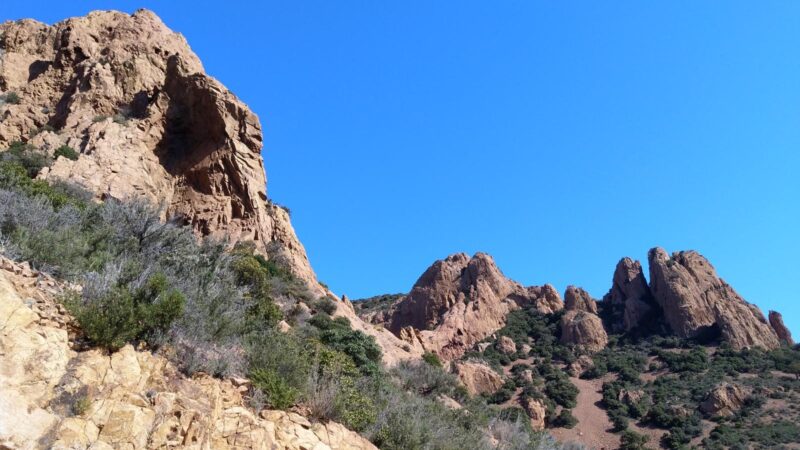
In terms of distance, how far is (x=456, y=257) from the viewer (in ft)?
234

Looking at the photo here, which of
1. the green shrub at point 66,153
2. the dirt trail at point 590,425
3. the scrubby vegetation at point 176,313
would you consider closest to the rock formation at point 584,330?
the dirt trail at point 590,425

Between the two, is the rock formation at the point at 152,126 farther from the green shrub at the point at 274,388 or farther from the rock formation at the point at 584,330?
the rock formation at the point at 584,330

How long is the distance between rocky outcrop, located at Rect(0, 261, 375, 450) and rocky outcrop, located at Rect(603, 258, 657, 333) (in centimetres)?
6332

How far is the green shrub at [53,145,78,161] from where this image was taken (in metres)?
21.6

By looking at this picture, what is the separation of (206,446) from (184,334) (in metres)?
1.76

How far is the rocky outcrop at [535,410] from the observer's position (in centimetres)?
4131

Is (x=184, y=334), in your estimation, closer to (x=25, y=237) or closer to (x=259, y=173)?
(x=25, y=237)

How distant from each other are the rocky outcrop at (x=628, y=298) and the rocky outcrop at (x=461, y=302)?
6.88 meters

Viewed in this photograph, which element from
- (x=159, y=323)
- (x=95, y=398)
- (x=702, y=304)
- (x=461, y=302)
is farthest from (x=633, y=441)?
(x=95, y=398)

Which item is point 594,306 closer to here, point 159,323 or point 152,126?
point 152,126

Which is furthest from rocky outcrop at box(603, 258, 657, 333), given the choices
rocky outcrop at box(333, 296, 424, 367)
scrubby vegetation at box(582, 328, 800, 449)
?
rocky outcrop at box(333, 296, 424, 367)

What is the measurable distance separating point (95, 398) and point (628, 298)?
6874 cm

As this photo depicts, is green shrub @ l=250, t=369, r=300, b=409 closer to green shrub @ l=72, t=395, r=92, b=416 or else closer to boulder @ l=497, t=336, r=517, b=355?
green shrub @ l=72, t=395, r=92, b=416

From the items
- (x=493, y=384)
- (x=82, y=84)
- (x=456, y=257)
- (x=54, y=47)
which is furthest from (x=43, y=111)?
(x=456, y=257)
